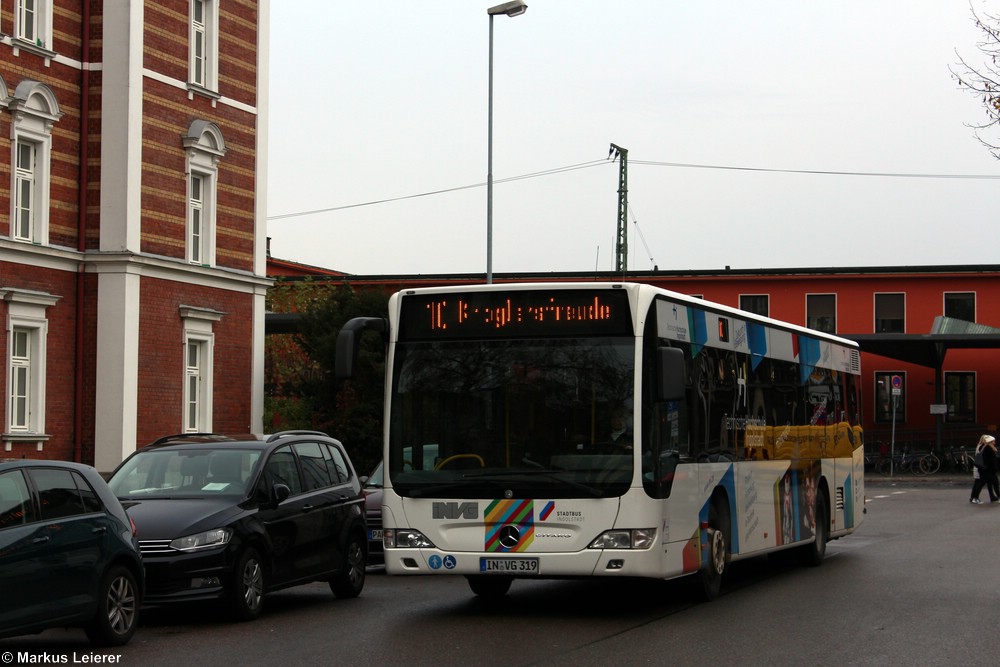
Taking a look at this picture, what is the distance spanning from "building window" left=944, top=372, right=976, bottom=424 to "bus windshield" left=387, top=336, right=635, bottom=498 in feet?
160

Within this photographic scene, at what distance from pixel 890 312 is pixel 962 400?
4.77 metres

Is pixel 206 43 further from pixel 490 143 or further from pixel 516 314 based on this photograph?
pixel 516 314

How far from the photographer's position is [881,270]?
59.9 m

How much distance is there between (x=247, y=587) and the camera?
506 inches

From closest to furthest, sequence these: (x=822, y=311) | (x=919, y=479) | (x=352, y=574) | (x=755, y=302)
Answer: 1. (x=352, y=574)
2. (x=919, y=479)
3. (x=822, y=311)
4. (x=755, y=302)

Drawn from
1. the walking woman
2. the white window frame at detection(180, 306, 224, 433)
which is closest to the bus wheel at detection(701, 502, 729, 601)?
the white window frame at detection(180, 306, 224, 433)

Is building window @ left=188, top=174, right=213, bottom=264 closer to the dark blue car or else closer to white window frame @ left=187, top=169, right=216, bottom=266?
white window frame @ left=187, top=169, right=216, bottom=266

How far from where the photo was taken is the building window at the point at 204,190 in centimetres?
3134

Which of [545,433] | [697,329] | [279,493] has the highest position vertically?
[697,329]

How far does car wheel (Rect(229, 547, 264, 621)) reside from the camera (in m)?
12.6

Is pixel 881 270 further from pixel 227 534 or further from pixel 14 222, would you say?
pixel 227 534

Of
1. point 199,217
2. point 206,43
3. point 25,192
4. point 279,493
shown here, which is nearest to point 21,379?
point 25,192

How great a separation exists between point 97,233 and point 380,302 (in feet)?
38.3

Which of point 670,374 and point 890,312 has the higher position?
point 890,312
